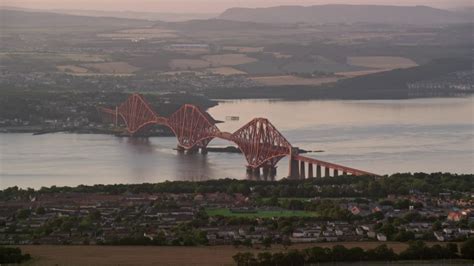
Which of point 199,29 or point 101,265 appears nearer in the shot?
point 101,265

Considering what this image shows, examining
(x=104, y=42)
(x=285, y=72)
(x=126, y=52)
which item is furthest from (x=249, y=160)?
(x=104, y=42)

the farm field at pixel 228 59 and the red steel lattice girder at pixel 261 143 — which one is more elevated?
the farm field at pixel 228 59

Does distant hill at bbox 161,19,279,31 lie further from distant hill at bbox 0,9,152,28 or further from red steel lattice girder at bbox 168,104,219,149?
red steel lattice girder at bbox 168,104,219,149

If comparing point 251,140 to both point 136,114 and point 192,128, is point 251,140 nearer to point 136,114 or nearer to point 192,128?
point 192,128

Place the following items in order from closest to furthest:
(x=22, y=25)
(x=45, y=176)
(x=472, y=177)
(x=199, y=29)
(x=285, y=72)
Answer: (x=472, y=177)
(x=45, y=176)
(x=285, y=72)
(x=22, y=25)
(x=199, y=29)

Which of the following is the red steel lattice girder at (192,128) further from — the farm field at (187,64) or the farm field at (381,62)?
the farm field at (381,62)

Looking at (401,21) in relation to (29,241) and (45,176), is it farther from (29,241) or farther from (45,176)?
(29,241)

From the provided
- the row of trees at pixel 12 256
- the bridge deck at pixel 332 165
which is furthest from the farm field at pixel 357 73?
the row of trees at pixel 12 256
